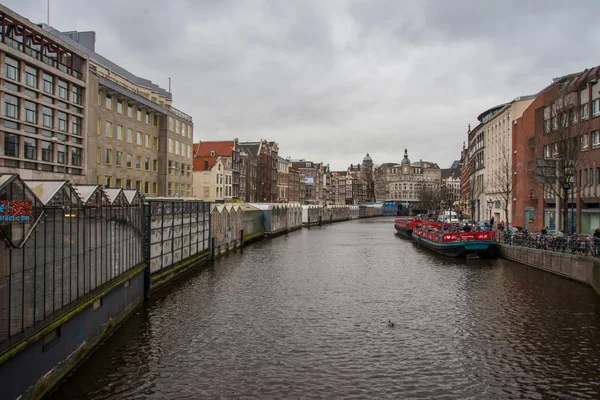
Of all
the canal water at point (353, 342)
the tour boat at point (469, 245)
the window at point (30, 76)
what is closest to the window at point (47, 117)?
the window at point (30, 76)

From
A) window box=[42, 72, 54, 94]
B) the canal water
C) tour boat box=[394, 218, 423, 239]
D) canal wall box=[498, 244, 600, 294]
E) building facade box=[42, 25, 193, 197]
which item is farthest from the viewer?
tour boat box=[394, 218, 423, 239]

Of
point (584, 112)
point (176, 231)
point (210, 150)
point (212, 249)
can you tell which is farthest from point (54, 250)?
point (210, 150)

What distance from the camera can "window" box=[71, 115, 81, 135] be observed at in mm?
44625

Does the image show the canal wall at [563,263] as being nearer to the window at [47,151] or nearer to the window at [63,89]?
the window at [47,151]

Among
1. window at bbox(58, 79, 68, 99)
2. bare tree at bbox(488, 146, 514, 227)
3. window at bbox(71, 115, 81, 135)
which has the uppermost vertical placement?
window at bbox(58, 79, 68, 99)

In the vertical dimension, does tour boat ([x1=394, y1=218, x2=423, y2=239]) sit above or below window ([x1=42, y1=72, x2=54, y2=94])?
below

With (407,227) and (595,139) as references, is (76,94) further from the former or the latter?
(407,227)

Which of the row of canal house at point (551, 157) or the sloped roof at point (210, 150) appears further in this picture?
the sloped roof at point (210, 150)

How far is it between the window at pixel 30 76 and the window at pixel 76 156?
7.40 metres

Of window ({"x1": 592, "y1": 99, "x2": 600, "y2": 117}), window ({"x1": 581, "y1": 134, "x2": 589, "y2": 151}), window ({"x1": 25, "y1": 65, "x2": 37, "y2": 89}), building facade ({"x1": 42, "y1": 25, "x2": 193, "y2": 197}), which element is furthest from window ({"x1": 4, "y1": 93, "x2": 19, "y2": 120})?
window ({"x1": 592, "y1": 99, "x2": 600, "y2": 117})

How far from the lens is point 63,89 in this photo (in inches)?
1697

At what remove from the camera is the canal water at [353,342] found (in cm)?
1409

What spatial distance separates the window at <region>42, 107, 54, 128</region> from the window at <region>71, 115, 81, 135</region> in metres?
2.70

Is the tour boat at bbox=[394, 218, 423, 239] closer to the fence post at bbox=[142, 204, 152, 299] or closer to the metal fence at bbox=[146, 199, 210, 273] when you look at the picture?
the metal fence at bbox=[146, 199, 210, 273]
